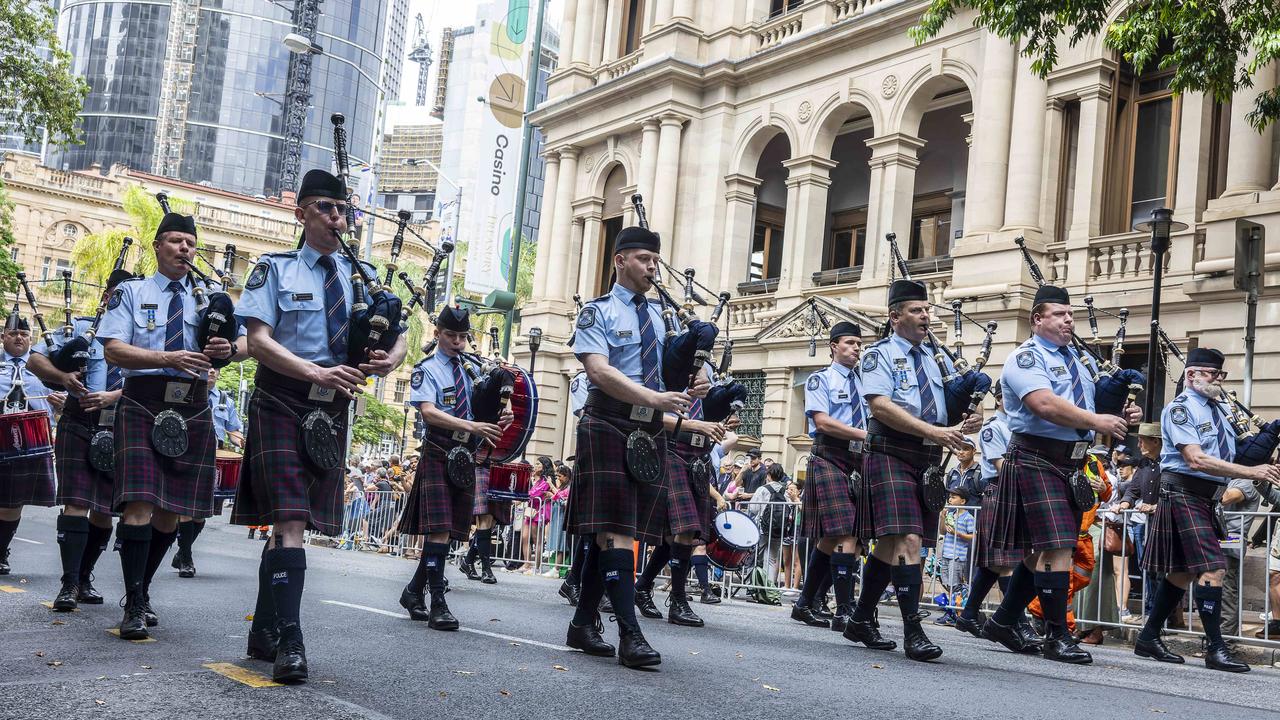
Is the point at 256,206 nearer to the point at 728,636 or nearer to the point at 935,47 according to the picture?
the point at 935,47

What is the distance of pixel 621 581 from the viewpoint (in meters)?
6.23

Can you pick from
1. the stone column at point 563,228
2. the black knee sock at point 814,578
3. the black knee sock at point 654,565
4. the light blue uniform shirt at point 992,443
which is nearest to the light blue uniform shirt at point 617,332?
the black knee sock at point 654,565

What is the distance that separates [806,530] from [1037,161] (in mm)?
13299

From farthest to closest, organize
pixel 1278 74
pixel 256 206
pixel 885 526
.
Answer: pixel 256 206 → pixel 1278 74 → pixel 885 526

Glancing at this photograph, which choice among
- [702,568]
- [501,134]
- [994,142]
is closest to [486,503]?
[702,568]

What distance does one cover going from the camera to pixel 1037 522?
7.88m

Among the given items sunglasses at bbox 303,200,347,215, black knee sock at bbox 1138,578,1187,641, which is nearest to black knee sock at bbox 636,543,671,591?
black knee sock at bbox 1138,578,1187,641

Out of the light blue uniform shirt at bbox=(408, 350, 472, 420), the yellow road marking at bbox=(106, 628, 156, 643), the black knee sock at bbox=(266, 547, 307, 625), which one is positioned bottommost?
the yellow road marking at bbox=(106, 628, 156, 643)

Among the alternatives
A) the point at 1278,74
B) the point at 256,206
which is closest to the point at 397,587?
the point at 1278,74

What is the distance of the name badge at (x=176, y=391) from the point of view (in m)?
6.89

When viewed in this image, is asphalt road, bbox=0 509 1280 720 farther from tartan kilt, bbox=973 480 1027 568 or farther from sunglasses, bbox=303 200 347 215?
sunglasses, bbox=303 200 347 215

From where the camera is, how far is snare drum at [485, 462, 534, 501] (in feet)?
39.0

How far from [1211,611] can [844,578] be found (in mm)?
2354

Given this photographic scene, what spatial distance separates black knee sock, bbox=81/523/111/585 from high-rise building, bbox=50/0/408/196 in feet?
386
